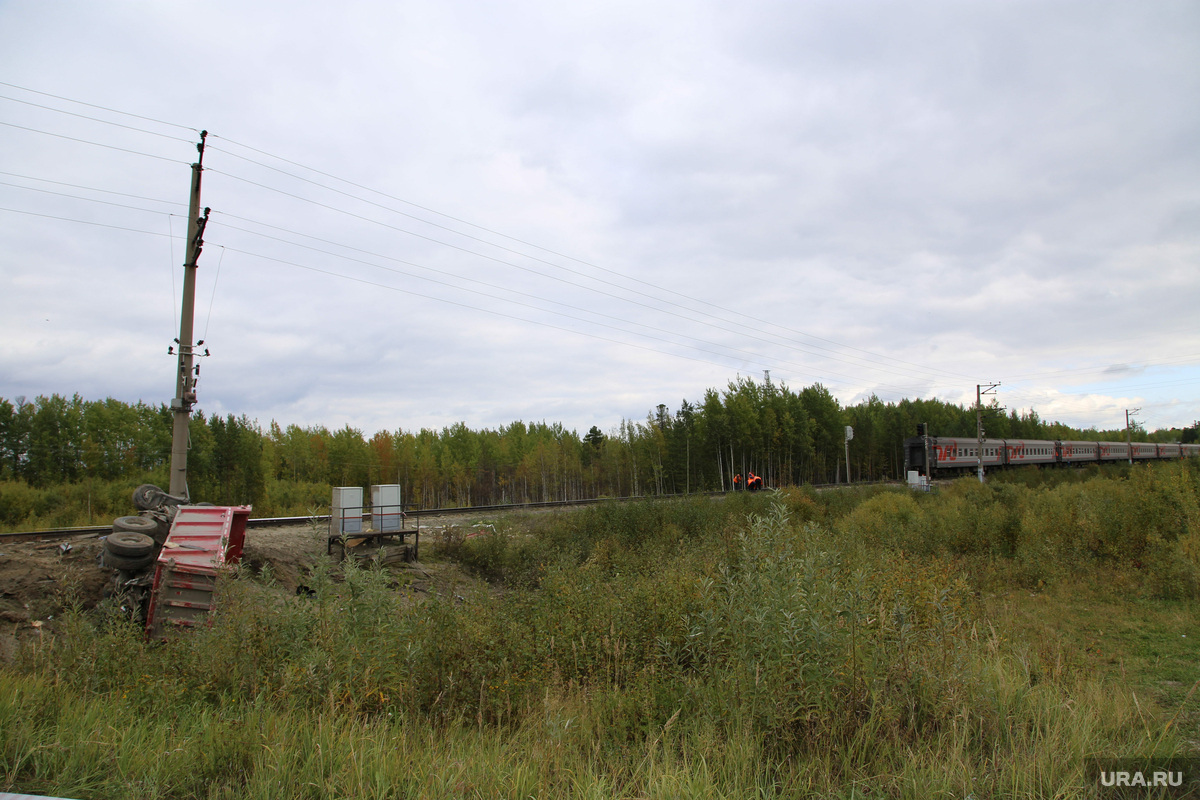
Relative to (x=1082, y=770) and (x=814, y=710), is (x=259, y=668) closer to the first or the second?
(x=814, y=710)

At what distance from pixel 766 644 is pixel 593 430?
9375 cm

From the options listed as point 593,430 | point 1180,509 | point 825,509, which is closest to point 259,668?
point 1180,509

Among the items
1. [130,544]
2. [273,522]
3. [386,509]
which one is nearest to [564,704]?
[130,544]

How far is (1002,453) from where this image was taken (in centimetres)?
5347

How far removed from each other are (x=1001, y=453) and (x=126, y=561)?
61.5 meters

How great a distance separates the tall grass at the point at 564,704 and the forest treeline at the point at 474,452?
41958 millimetres

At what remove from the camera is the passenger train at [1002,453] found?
158 ft

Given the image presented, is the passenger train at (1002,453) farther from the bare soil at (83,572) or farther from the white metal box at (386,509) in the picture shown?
the bare soil at (83,572)

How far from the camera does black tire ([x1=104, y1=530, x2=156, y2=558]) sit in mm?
11734

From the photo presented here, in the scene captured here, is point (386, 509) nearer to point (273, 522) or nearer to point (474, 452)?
point (273, 522)

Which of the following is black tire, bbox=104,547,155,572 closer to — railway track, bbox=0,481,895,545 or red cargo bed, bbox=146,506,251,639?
red cargo bed, bbox=146,506,251,639

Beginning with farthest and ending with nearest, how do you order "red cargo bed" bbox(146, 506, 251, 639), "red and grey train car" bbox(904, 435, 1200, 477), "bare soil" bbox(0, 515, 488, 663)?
"red and grey train car" bbox(904, 435, 1200, 477) < "red cargo bed" bbox(146, 506, 251, 639) < "bare soil" bbox(0, 515, 488, 663)

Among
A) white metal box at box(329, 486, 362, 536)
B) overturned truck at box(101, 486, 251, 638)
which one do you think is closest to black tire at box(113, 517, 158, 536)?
overturned truck at box(101, 486, 251, 638)

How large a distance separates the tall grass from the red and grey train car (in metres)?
43.2
